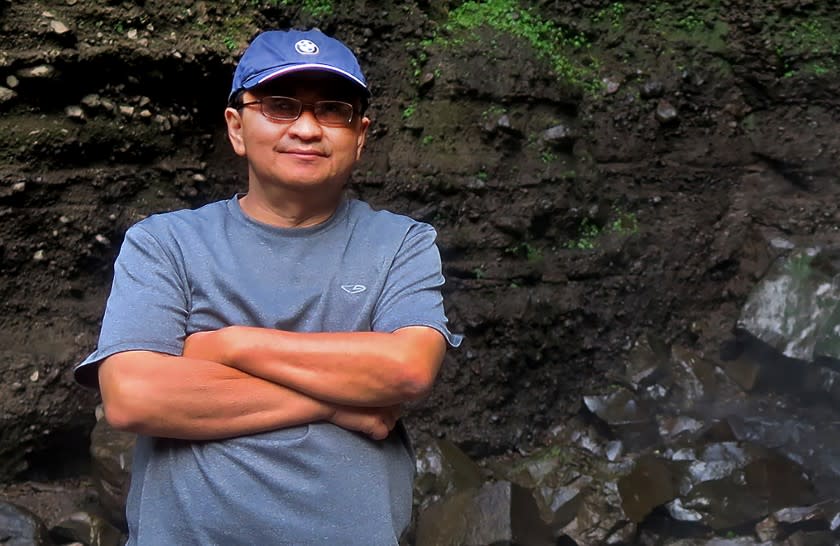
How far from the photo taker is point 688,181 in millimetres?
5098

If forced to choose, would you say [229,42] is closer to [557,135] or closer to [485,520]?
[557,135]

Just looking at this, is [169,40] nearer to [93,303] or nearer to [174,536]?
[93,303]

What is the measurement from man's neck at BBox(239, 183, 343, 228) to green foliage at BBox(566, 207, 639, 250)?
2.91 meters

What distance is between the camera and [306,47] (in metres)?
1.88

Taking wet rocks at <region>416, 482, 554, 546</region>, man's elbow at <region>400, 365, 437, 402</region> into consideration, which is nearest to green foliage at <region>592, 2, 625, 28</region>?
wet rocks at <region>416, 482, 554, 546</region>

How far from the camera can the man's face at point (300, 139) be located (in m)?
1.85

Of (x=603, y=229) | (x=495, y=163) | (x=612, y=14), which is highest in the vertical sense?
(x=612, y=14)

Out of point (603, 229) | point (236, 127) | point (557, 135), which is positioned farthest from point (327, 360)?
point (603, 229)

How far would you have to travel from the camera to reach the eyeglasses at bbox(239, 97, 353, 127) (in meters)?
1.87

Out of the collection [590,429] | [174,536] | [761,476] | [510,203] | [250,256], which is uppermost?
[250,256]

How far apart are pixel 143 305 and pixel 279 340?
0.29 metres

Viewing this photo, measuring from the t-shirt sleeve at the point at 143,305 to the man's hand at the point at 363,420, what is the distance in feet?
1.17

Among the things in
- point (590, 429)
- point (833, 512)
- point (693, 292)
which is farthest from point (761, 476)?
point (693, 292)

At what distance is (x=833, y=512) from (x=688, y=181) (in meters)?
2.06
